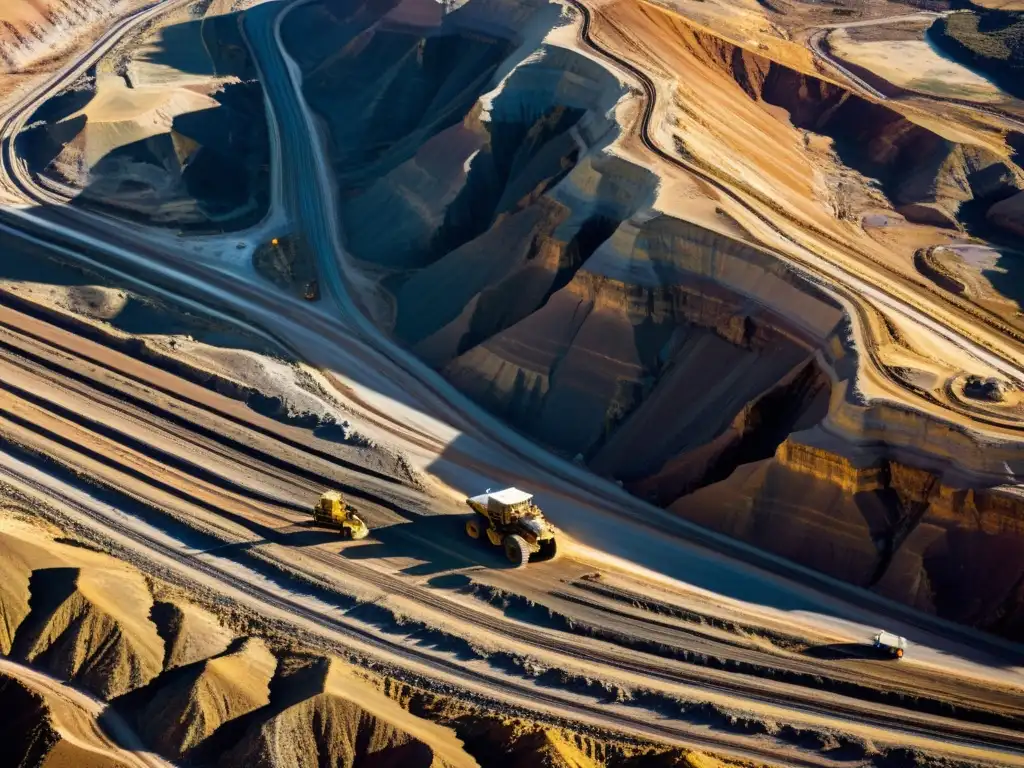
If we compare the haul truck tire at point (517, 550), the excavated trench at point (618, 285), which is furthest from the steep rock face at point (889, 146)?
the haul truck tire at point (517, 550)

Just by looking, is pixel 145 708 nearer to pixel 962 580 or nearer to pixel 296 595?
pixel 296 595

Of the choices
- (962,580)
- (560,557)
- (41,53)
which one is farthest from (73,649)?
(41,53)

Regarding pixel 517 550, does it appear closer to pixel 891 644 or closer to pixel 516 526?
pixel 516 526

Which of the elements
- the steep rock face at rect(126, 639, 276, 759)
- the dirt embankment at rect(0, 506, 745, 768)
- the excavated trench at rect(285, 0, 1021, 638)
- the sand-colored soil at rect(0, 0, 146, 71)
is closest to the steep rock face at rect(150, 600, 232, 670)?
the dirt embankment at rect(0, 506, 745, 768)

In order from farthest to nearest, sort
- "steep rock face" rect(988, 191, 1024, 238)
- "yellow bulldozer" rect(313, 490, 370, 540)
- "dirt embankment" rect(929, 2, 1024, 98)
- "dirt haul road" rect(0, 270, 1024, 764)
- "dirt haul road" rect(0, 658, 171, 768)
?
"dirt embankment" rect(929, 2, 1024, 98)
"steep rock face" rect(988, 191, 1024, 238)
"yellow bulldozer" rect(313, 490, 370, 540)
"dirt haul road" rect(0, 270, 1024, 764)
"dirt haul road" rect(0, 658, 171, 768)

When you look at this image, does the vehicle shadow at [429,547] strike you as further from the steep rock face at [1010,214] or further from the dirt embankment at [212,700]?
the steep rock face at [1010,214]

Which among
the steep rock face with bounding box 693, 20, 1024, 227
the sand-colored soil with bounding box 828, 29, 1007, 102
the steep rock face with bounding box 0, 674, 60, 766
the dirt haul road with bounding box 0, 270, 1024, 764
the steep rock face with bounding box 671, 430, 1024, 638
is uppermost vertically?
the sand-colored soil with bounding box 828, 29, 1007, 102

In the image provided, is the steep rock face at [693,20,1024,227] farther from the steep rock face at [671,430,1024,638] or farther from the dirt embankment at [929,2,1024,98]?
the steep rock face at [671,430,1024,638]

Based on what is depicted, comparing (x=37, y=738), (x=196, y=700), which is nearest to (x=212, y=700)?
(x=196, y=700)
